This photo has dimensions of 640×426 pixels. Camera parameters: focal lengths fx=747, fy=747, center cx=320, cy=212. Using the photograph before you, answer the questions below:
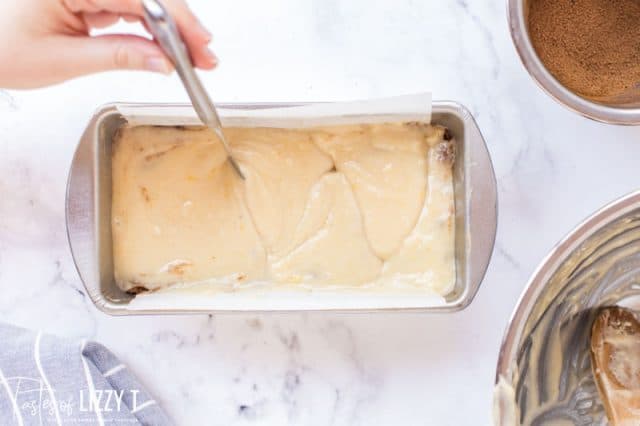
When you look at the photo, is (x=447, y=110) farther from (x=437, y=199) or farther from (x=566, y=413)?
(x=566, y=413)

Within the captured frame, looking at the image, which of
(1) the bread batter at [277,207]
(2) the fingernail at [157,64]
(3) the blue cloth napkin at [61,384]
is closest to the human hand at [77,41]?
(2) the fingernail at [157,64]

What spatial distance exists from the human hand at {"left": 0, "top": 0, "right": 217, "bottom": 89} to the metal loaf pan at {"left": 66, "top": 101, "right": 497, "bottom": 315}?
0.32ft

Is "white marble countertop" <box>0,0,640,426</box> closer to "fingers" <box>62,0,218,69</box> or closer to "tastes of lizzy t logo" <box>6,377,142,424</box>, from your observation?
"tastes of lizzy t logo" <box>6,377,142,424</box>

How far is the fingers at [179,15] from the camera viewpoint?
797mm

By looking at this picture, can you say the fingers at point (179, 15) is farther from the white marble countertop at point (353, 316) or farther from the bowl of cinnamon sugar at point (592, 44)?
the bowl of cinnamon sugar at point (592, 44)

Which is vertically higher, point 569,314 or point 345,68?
point 345,68

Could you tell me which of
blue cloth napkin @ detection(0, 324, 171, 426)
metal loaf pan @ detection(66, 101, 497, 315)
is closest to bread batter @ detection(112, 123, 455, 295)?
metal loaf pan @ detection(66, 101, 497, 315)

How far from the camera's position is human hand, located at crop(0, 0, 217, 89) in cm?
82

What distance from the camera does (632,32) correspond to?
3.08 feet

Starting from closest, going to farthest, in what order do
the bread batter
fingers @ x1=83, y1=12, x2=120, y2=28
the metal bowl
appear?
the metal bowl
fingers @ x1=83, y1=12, x2=120, y2=28
the bread batter

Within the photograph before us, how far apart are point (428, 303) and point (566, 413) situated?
210mm

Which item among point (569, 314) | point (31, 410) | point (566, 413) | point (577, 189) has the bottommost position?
point (31, 410)

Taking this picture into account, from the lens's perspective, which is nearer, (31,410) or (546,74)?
(546,74)

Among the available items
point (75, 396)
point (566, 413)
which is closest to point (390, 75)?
point (566, 413)
